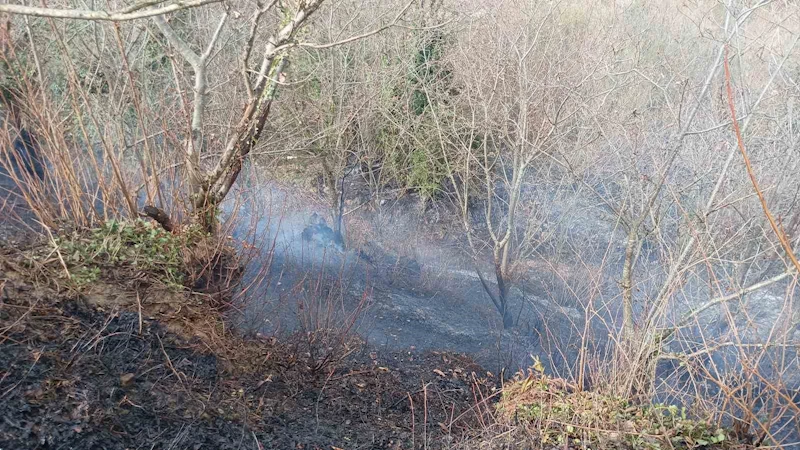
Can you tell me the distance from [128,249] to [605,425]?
3.56 m

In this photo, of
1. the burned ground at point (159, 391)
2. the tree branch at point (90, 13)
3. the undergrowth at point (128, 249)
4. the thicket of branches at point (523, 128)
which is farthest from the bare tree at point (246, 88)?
the tree branch at point (90, 13)

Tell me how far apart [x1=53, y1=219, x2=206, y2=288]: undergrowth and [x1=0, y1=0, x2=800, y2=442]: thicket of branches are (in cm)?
19

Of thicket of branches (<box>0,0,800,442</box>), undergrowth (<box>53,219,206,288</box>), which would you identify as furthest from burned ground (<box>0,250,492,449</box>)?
thicket of branches (<box>0,0,800,442</box>)

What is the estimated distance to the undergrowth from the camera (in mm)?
4090

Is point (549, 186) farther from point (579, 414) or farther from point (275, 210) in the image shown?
point (579, 414)

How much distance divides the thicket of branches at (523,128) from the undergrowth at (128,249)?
19cm

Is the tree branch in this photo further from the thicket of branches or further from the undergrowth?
the undergrowth

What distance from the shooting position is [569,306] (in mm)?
9680

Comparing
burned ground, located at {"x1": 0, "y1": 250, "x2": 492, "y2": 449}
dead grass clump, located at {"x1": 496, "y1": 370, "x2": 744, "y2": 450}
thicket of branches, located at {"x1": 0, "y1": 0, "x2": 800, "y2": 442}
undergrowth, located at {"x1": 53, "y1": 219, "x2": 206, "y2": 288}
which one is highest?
thicket of branches, located at {"x1": 0, "y1": 0, "x2": 800, "y2": 442}

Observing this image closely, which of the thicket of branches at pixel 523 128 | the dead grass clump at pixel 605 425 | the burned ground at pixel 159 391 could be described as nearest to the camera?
the burned ground at pixel 159 391

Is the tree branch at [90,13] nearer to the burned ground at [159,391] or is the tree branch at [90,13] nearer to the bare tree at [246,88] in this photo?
the bare tree at [246,88]

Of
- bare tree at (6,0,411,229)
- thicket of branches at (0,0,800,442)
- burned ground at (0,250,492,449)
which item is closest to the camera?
burned ground at (0,250,492,449)

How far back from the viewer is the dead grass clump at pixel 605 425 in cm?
353

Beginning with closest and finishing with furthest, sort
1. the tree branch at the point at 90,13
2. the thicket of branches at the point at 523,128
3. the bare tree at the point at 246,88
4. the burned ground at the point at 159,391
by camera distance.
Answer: the tree branch at the point at 90,13
the burned ground at the point at 159,391
the bare tree at the point at 246,88
the thicket of branches at the point at 523,128
